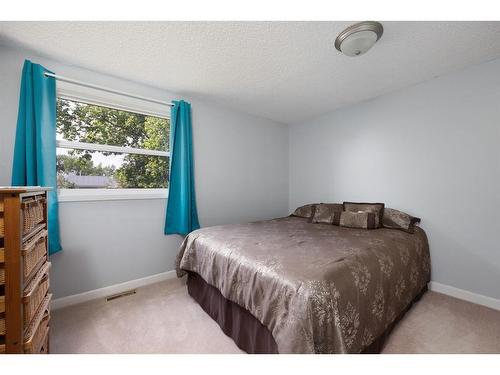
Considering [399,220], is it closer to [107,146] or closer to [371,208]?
[371,208]

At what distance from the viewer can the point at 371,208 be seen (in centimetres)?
248

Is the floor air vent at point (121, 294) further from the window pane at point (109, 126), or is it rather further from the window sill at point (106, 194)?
the window pane at point (109, 126)

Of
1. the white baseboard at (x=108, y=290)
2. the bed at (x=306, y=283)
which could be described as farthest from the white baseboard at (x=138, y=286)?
the bed at (x=306, y=283)

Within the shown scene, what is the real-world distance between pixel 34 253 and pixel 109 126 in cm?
161

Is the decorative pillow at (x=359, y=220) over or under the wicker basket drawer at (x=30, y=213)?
under

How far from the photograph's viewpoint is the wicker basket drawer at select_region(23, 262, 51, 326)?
3.05ft

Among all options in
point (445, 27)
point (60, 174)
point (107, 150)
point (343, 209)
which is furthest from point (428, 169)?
point (60, 174)

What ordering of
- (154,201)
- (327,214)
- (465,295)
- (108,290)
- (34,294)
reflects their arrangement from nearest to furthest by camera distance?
(34,294) → (465,295) → (108,290) → (154,201) → (327,214)

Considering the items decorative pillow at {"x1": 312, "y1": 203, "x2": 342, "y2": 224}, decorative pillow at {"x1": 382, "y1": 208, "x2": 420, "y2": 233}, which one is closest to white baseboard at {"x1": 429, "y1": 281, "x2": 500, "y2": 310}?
decorative pillow at {"x1": 382, "y1": 208, "x2": 420, "y2": 233}

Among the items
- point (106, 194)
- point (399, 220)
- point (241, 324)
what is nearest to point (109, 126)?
point (106, 194)

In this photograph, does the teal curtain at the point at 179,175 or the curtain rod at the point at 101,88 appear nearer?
the curtain rod at the point at 101,88

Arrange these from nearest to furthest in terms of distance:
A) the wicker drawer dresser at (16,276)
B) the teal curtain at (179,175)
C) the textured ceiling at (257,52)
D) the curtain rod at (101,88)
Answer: the wicker drawer dresser at (16,276) → the textured ceiling at (257,52) → the curtain rod at (101,88) → the teal curtain at (179,175)

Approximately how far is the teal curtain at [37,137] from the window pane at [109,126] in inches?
7.6

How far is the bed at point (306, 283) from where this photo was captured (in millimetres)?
1049
